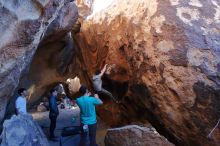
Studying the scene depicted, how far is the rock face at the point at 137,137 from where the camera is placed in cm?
653

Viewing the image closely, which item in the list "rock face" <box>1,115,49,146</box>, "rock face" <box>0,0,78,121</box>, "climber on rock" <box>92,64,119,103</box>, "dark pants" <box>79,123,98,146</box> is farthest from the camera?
"climber on rock" <box>92,64,119,103</box>

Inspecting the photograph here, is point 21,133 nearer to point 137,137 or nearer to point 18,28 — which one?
point 18,28

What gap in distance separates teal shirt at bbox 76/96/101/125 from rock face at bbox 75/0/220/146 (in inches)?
33.0

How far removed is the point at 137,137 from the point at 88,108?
1065mm

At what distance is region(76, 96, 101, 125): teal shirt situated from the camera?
6578mm

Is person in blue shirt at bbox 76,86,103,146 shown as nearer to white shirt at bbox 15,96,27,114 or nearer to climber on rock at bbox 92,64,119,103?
white shirt at bbox 15,96,27,114

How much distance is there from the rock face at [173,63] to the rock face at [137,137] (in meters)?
0.19

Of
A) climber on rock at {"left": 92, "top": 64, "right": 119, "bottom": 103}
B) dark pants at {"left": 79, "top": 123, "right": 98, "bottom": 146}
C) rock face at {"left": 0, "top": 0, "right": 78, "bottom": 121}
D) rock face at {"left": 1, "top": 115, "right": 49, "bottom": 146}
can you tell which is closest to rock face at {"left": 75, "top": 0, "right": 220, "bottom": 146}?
climber on rock at {"left": 92, "top": 64, "right": 119, "bottom": 103}

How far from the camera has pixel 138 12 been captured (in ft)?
22.5

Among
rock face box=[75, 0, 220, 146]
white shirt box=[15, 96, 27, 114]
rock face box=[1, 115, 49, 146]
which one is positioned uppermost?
rock face box=[75, 0, 220, 146]

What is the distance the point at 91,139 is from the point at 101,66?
2.14 m

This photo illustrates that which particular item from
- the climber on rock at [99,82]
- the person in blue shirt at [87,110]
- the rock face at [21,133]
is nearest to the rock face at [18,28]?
the rock face at [21,133]

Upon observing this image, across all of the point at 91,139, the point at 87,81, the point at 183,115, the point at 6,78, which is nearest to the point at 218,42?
the point at 183,115

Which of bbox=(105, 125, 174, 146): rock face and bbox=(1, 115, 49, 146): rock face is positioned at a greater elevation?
bbox=(1, 115, 49, 146): rock face
